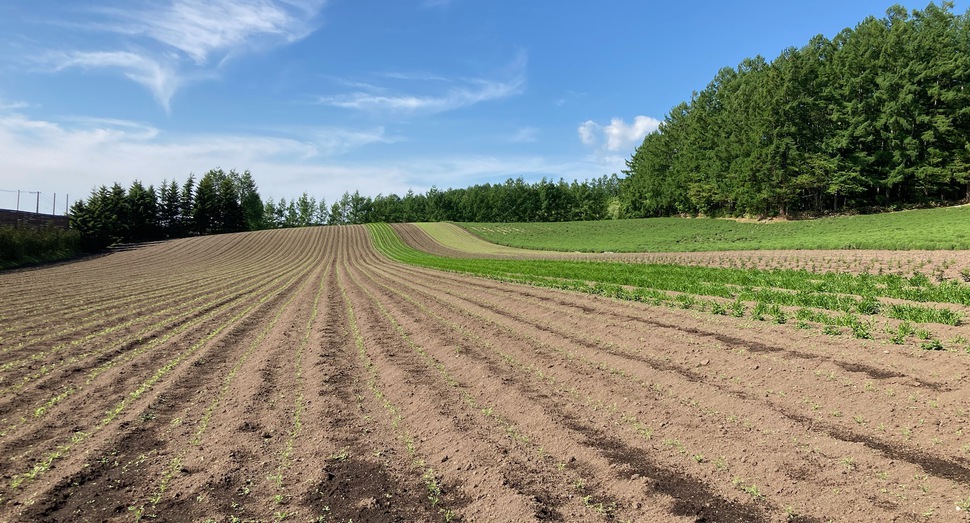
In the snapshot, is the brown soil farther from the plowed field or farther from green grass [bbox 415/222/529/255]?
green grass [bbox 415/222/529/255]

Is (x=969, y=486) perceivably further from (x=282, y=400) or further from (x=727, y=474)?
(x=282, y=400)

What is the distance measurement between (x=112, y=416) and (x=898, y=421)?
1047 centimetres

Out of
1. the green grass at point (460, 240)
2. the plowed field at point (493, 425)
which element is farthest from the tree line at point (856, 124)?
the plowed field at point (493, 425)

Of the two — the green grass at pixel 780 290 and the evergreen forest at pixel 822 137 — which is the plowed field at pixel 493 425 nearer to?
the green grass at pixel 780 290

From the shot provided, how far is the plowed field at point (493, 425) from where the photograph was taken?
4.50 meters

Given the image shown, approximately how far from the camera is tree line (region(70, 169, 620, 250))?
7100cm

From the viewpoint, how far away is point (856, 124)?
53906 millimetres

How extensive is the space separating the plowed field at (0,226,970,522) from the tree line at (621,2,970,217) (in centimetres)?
5678

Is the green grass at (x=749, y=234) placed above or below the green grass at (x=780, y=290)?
above

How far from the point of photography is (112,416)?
691cm

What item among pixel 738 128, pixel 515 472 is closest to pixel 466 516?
pixel 515 472

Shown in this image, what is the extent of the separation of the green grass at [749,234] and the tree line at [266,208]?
3801cm

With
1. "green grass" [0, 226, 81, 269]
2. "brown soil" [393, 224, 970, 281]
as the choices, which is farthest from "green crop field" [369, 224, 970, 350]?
"green grass" [0, 226, 81, 269]

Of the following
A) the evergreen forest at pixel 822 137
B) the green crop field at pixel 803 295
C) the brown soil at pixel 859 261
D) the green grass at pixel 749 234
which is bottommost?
the green crop field at pixel 803 295
